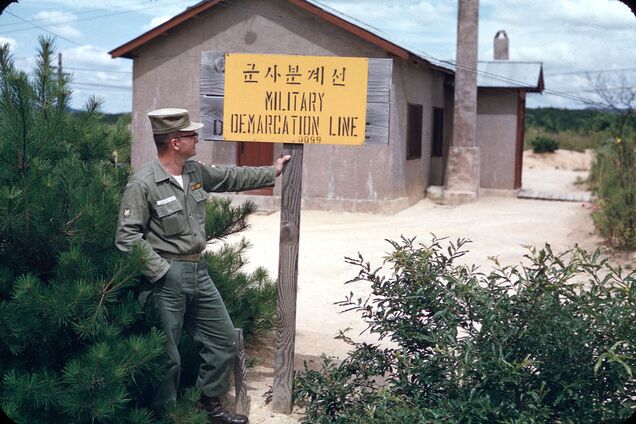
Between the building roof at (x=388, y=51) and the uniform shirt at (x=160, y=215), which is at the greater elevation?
the building roof at (x=388, y=51)

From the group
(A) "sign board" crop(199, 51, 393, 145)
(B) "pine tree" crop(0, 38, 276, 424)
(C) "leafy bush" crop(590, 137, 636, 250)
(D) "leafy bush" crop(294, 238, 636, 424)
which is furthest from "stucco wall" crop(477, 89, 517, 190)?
(B) "pine tree" crop(0, 38, 276, 424)

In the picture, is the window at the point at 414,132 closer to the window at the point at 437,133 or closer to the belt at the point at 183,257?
the window at the point at 437,133

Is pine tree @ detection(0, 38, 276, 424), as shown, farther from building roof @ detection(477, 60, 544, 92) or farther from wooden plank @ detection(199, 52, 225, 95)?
building roof @ detection(477, 60, 544, 92)

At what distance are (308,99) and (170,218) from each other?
1.16 m

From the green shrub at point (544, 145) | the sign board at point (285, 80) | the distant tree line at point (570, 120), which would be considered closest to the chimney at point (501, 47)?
the distant tree line at point (570, 120)

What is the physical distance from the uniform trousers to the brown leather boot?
7 centimetres

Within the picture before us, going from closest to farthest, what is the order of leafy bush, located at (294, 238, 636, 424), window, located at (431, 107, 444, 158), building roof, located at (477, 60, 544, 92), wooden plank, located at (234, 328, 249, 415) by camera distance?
leafy bush, located at (294, 238, 636, 424), wooden plank, located at (234, 328, 249, 415), building roof, located at (477, 60, 544, 92), window, located at (431, 107, 444, 158)

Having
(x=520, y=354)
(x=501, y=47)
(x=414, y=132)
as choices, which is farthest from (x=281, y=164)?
(x=501, y=47)

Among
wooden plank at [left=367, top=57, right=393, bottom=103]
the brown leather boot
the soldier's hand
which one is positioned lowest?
the brown leather boot

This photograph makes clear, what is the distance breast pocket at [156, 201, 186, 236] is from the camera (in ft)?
13.0

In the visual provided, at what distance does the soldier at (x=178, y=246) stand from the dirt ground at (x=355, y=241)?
489 mm

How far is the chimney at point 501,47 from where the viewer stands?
68.8 ft

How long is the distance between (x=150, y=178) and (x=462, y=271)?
164 cm

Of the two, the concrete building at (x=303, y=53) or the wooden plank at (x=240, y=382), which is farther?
the concrete building at (x=303, y=53)
